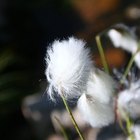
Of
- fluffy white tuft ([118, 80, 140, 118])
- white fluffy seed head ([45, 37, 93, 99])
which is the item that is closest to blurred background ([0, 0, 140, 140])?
fluffy white tuft ([118, 80, 140, 118])

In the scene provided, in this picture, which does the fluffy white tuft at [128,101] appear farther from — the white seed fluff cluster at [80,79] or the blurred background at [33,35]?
the blurred background at [33,35]

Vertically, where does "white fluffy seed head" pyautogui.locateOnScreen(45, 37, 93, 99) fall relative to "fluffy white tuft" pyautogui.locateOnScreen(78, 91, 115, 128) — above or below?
above

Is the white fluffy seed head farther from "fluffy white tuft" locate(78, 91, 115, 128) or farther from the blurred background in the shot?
the blurred background

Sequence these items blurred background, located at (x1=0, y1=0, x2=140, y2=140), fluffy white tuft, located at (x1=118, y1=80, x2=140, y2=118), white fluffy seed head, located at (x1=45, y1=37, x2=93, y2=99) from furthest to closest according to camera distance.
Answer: blurred background, located at (x1=0, y1=0, x2=140, y2=140) < fluffy white tuft, located at (x1=118, y1=80, x2=140, y2=118) < white fluffy seed head, located at (x1=45, y1=37, x2=93, y2=99)

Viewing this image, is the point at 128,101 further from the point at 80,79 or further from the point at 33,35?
the point at 33,35

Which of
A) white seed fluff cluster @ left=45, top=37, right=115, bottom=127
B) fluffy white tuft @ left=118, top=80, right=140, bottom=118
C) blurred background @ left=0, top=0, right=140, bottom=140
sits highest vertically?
blurred background @ left=0, top=0, right=140, bottom=140

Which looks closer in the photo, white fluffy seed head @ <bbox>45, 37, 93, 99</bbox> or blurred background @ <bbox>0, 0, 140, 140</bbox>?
white fluffy seed head @ <bbox>45, 37, 93, 99</bbox>

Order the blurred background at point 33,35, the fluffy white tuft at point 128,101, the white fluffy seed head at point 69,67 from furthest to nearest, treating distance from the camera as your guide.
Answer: the blurred background at point 33,35 → the fluffy white tuft at point 128,101 → the white fluffy seed head at point 69,67

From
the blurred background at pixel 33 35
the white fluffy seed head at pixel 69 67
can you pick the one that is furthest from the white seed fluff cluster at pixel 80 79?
the blurred background at pixel 33 35
